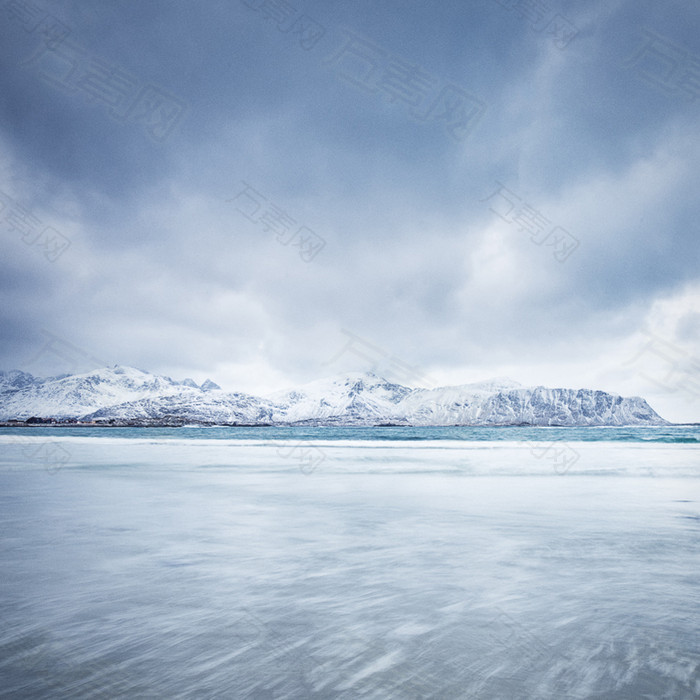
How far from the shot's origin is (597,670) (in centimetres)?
301

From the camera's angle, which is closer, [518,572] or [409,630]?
[409,630]

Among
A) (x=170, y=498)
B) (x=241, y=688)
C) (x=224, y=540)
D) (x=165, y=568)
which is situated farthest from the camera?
A: (x=170, y=498)

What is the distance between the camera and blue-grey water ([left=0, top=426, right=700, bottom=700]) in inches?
114

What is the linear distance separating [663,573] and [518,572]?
1.69 m

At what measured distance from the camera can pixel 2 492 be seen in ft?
37.3

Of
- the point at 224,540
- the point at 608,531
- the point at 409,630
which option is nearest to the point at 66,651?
the point at 409,630

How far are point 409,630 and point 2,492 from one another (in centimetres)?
1240

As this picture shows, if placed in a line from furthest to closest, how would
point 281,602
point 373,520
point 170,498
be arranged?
point 170,498 < point 373,520 < point 281,602

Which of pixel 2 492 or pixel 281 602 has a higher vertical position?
pixel 2 492

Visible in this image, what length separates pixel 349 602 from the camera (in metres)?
4.26

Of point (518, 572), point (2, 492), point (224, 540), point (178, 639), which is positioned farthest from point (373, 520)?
point (2, 492)

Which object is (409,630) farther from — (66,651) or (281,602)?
(66,651)

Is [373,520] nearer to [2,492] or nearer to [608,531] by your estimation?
[608,531]

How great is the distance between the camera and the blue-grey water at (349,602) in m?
2.90
